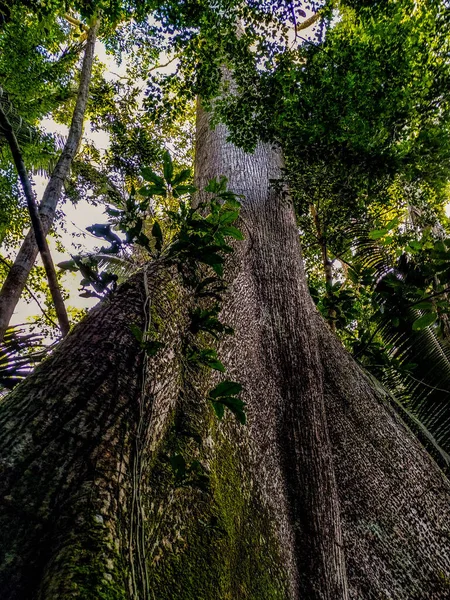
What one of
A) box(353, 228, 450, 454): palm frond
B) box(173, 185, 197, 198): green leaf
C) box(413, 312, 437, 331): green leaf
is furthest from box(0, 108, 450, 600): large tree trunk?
box(353, 228, 450, 454): palm frond

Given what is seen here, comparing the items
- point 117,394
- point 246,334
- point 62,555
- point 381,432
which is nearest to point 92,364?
point 117,394

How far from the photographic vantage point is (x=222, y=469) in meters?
1.49

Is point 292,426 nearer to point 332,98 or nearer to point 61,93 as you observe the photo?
point 332,98

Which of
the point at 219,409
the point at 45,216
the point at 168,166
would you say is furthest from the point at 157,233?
the point at 45,216

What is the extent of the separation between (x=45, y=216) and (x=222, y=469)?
9.47ft

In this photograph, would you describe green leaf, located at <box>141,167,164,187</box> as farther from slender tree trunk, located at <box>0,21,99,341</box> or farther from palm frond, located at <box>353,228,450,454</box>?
palm frond, located at <box>353,228,450,454</box>

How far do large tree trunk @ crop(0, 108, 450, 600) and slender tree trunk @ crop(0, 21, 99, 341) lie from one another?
1151 millimetres

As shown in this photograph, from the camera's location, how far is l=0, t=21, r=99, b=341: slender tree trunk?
100 inches

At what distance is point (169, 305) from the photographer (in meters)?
1.67

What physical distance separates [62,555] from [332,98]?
3.21 m

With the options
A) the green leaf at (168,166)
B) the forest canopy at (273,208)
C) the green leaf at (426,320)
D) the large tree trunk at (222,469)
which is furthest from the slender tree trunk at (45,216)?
the green leaf at (426,320)

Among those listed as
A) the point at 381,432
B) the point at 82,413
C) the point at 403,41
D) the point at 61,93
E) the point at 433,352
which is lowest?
the point at 82,413

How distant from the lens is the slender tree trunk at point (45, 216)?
255 cm

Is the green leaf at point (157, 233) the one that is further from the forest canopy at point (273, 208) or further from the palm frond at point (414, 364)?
the palm frond at point (414, 364)
